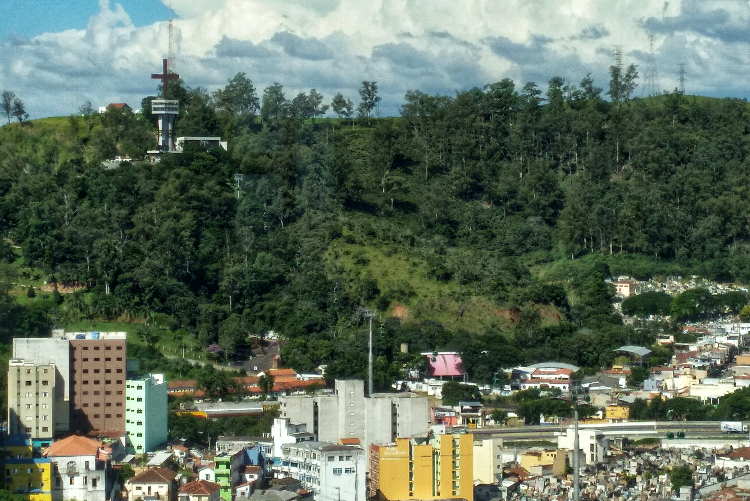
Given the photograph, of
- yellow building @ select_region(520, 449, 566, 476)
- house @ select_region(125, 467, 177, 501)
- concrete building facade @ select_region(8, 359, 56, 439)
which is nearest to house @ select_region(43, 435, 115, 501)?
house @ select_region(125, 467, 177, 501)

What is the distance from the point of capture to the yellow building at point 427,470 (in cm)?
3012

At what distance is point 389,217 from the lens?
52.0 metres

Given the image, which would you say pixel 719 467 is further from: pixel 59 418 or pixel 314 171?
pixel 314 171

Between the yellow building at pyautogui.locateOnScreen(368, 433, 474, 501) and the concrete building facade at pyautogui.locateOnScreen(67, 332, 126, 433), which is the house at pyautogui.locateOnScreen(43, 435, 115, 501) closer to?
the concrete building facade at pyautogui.locateOnScreen(67, 332, 126, 433)

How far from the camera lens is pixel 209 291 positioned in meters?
45.8

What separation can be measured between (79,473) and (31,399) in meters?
2.98

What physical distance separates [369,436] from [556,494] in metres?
4.69

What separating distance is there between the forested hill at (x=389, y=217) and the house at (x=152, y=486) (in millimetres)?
11552

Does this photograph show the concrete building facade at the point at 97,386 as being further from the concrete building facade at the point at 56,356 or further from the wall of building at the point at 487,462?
the wall of building at the point at 487,462

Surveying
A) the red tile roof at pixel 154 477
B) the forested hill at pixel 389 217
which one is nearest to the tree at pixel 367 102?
the forested hill at pixel 389 217

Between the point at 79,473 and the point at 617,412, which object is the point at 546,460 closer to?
the point at 617,412

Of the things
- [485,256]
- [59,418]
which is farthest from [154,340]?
[485,256]

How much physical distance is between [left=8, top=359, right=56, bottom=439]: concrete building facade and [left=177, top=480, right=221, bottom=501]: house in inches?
154

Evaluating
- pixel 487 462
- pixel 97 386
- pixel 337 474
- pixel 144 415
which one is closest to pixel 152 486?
pixel 337 474
